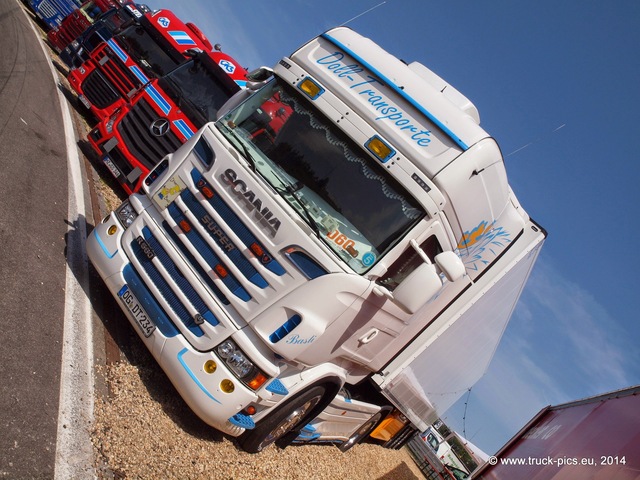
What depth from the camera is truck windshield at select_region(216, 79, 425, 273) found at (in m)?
5.44

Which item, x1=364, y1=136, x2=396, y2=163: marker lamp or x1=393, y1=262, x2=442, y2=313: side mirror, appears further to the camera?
x1=364, y1=136, x2=396, y2=163: marker lamp

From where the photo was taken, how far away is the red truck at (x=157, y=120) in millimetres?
9688

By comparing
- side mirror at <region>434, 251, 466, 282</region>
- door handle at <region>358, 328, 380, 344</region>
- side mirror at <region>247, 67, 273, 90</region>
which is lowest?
door handle at <region>358, 328, 380, 344</region>

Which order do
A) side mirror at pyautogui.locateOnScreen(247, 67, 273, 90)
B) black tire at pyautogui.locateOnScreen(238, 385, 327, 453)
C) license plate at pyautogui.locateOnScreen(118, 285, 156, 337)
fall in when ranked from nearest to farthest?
license plate at pyautogui.locateOnScreen(118, 285, 156, 337), black tire at pyautogui.locateOnScreen(238, 385, 327, 453), side mirror at pyautogui.locateOnScreen(247, 67, 273, 90)

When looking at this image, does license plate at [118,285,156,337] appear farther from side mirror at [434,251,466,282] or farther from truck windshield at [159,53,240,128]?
truck windshield at [159,53,240,128]

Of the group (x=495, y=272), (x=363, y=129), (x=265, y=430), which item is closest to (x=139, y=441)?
(x=265, y=430)

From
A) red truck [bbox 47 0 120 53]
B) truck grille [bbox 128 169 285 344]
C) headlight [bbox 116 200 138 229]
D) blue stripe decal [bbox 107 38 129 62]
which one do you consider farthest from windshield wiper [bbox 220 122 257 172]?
red truck [bbox 47 0 120 53]

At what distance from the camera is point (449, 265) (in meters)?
5.17

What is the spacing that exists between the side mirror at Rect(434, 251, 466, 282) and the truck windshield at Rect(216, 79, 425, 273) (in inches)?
18.6

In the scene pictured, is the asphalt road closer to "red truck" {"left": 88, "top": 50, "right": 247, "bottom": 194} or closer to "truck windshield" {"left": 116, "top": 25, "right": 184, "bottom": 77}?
"red truck" {"left": 88, "top": 50, "right": 247, "bottom": 194}

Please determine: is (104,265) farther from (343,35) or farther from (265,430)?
(343,35)

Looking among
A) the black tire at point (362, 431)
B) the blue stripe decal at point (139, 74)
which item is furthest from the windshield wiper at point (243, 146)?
the blue stripe decal at point (139, 74)

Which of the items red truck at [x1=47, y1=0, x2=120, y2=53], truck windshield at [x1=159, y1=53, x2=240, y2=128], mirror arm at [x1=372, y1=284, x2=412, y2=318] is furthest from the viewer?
red truck at [x1=47, y1=0, x2=120, y2=53]

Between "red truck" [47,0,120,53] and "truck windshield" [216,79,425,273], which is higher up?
"truck windshield" [216,79,425,273]
